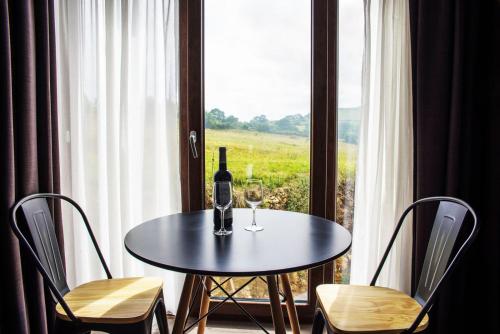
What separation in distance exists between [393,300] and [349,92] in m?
1.16

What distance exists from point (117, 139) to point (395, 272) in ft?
5.72

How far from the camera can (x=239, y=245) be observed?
1328 mm

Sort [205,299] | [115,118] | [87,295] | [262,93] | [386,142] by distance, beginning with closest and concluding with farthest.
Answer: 1. [87,295]
2. [205,299]
3. [386,142]
4. [115,118]
5. [262,93]

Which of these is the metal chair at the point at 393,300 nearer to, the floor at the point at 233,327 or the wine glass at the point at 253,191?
the wine glass at the point at 253,191

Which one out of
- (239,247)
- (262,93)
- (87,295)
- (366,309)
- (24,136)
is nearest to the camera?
(239,247)

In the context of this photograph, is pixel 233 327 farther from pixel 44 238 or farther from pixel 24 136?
pixel 24 136

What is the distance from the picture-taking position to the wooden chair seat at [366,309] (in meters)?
1.29

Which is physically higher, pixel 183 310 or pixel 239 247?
pixel 239 247

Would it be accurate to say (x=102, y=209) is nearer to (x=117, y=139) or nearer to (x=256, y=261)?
(x=117, y=139)

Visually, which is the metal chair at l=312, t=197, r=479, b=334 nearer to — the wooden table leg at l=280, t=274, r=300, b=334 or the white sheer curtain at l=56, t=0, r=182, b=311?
the wooden table leg at l=280, t=274, r=300, b=334

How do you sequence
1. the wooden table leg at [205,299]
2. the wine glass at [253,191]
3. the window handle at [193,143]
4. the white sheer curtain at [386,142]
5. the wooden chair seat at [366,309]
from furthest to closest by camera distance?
1. the window handle at [193,143]
2. the white sheer curtain at [386,142]
3. the wooden table leg at [205,299]
4. the wine glass at [253,191]
5. the wooden chair seat at [366,309]

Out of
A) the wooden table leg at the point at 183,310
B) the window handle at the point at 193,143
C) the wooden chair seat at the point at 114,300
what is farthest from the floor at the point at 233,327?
the window handle at the point at 193,143

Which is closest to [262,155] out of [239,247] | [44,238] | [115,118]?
Answer: [115,118]

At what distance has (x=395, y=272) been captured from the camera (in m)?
2.01
